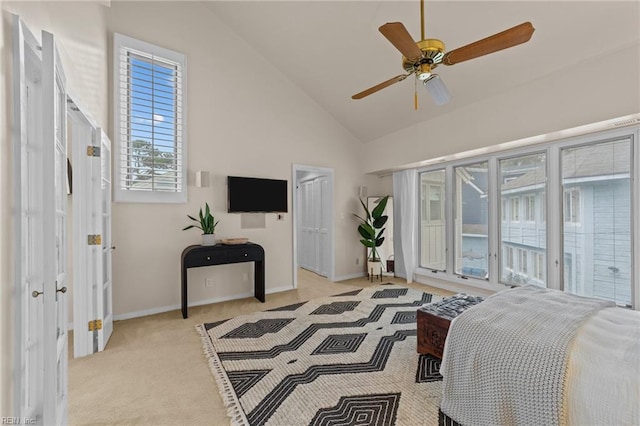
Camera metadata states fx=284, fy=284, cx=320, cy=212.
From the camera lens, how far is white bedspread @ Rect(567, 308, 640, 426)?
118 cm

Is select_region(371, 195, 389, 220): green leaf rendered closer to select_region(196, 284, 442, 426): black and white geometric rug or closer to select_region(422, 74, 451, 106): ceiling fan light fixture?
select_region(196, 284, 442, 426): black and white geometric rug

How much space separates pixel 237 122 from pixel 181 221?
1.74 metres

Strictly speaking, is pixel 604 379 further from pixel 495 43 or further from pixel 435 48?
pixel 435 48

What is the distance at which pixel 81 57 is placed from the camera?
2.38m

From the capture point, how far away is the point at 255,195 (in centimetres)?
452

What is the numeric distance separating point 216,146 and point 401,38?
321cm

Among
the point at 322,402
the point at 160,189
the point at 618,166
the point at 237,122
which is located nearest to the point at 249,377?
the point at 322,402

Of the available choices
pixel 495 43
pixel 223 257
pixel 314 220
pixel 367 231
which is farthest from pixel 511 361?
pixel 314 220

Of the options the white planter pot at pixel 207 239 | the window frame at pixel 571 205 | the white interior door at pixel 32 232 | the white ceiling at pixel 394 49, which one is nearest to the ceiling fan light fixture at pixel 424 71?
the white ceiling at pixel 394 49

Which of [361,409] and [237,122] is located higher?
Result: [237,122]

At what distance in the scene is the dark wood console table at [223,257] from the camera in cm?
356

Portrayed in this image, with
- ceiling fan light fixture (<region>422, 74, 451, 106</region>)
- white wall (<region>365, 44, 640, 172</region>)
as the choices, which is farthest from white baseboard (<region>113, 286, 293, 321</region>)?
ceiling fan light fixture (<region>422, 74, 451, 106</region>)

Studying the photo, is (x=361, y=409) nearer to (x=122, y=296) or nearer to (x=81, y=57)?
(x=122, y=296)

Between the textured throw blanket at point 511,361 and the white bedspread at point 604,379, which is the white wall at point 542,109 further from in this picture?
the white bedspread at point 604,379
